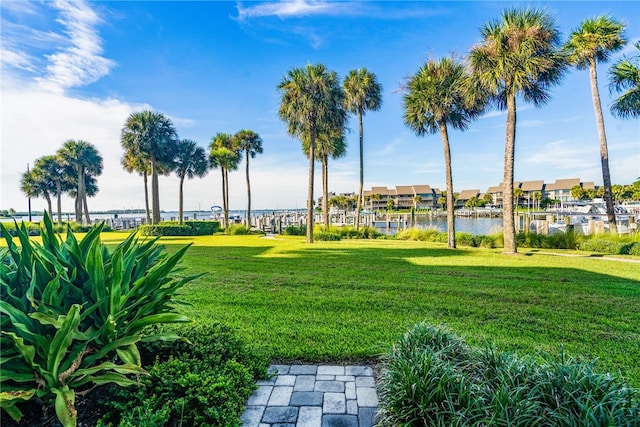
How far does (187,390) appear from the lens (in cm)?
211

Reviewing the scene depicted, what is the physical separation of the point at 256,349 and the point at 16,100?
114 inches

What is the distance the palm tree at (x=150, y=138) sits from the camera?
25.5 meters

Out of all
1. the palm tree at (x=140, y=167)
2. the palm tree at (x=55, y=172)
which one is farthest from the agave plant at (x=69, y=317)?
the palm tree at (x=55, y=172)

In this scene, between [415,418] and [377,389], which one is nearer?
[415,418]

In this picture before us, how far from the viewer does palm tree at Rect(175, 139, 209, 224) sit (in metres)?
29.9

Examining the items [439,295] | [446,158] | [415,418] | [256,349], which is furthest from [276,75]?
[415,418]

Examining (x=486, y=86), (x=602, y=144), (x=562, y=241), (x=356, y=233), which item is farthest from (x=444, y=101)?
(x=356, y=233)

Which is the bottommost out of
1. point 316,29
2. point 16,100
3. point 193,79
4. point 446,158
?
point 16,100

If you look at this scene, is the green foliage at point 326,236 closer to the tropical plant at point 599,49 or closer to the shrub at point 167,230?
the shrub at point 167,230

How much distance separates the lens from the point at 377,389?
2504 mm

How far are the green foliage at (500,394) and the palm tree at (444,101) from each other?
11531mm

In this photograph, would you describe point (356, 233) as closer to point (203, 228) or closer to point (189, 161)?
point (203, 228)

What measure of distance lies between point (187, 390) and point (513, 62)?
12.6 metres

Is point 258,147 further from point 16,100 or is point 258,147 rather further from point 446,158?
point 16,100
